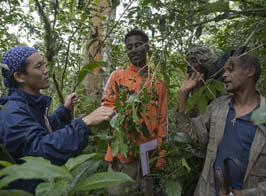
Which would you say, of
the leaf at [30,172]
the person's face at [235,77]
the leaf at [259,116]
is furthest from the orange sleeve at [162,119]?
the leaf at [30,172]

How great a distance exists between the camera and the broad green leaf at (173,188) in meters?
2.41

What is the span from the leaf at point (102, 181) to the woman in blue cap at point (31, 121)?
699mm

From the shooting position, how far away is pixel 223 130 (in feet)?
7.82

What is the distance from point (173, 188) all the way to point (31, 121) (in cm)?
108

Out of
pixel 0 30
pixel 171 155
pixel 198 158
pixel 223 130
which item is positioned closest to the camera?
pixel 223 130

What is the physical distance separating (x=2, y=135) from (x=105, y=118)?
0.50 metres

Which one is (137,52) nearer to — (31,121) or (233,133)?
(233,133)

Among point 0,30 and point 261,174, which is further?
point 0,30

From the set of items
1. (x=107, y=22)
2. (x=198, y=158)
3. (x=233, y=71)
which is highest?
(x=107, y=22)

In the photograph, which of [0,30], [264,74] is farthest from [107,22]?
[264,74]

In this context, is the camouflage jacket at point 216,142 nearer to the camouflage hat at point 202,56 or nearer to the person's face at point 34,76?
the camouflage hat at point 202,56

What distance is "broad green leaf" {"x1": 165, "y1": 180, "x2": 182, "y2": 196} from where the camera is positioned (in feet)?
7.89

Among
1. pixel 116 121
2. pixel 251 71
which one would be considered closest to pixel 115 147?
pixel 116 121

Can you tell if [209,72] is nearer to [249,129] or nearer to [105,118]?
[249,129]
